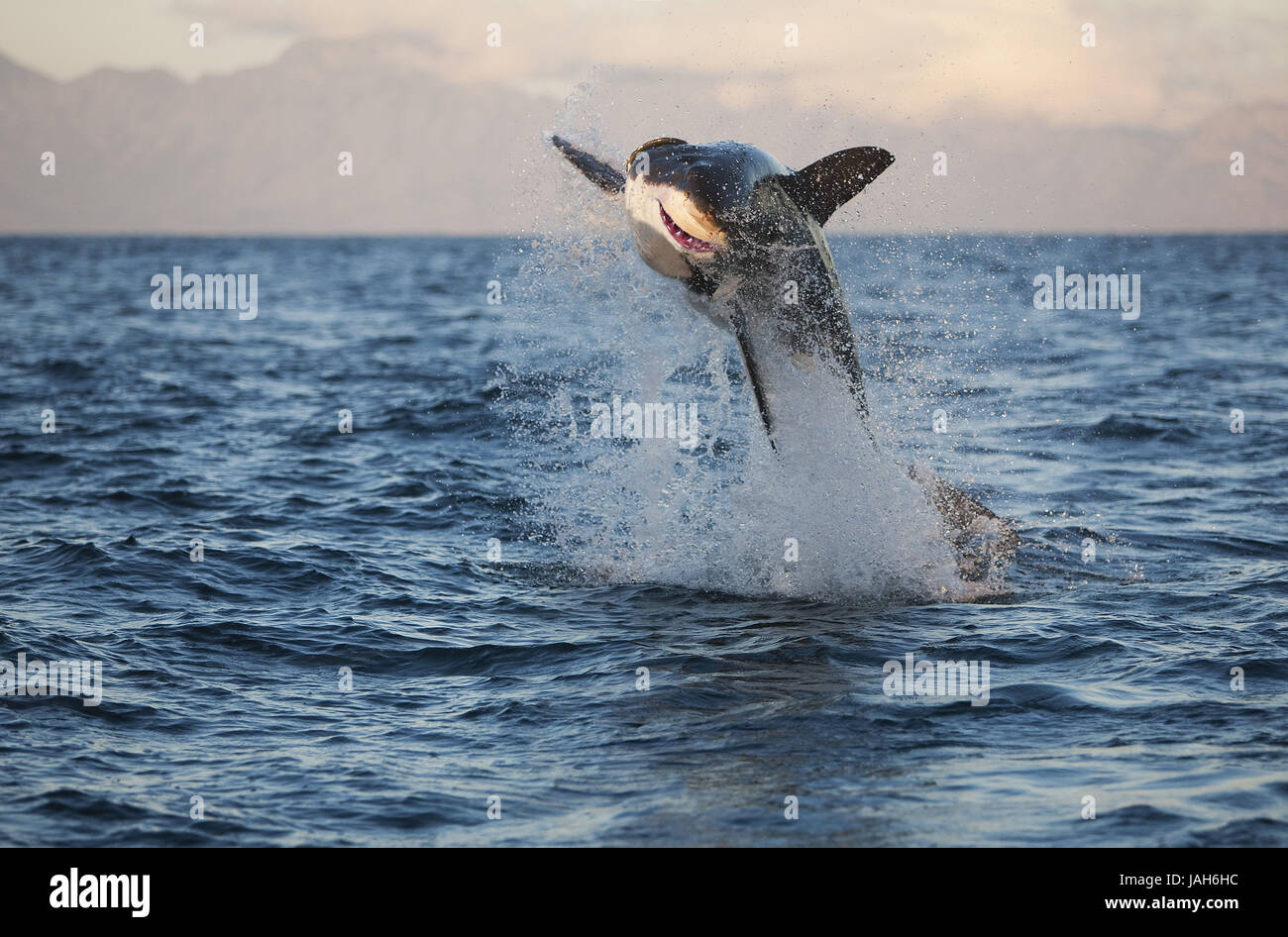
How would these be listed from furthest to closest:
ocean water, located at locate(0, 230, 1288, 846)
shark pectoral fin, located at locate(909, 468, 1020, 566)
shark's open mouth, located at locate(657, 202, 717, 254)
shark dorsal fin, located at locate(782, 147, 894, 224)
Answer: shark pectoral fin, located at locate(909, 468, 1020, 566)
shark dorsal fin, located at locate(782, 147, 894, 224)
shark's open mouth, located at locate(657, 202, 717, 254)
ocean water, located at locate(0, 230, 1288, 846)

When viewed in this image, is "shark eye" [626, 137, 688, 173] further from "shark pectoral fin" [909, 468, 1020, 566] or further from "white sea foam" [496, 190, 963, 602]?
"shark pectoral fin" [909, 468, 1020, 566]

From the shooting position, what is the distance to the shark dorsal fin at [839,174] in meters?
12.0

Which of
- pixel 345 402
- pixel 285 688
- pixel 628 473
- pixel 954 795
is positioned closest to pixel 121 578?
pixel 285 688

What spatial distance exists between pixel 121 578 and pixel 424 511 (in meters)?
4.56

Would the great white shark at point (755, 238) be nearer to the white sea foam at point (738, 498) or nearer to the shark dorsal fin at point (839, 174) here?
the shark dorsal fin at point (839, 174)

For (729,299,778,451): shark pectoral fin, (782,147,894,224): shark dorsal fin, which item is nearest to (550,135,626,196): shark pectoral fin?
(729,299,778,451): shark pectoral fin

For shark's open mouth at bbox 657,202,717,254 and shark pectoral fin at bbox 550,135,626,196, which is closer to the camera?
shark's open mouth at bbox 657,202,717,254

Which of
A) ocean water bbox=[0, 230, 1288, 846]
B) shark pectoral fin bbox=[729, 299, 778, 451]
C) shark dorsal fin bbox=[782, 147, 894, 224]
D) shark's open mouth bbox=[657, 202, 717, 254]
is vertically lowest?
ocean water bbox=[0, 230, 1288, 846]

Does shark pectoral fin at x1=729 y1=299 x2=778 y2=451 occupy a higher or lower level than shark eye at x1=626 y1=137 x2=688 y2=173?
lower

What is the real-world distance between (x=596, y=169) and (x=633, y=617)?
4.35 metres

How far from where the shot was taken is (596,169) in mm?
11961

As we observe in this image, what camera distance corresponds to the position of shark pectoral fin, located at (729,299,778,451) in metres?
11.8

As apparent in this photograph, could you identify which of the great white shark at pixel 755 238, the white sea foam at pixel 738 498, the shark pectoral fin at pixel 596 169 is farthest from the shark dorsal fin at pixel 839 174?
the shark pectoral fin at pixel 596 169
